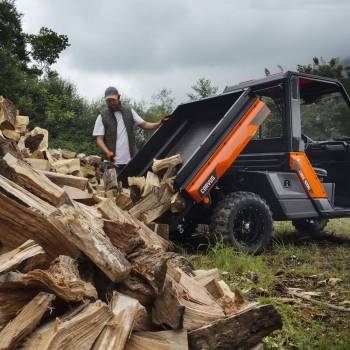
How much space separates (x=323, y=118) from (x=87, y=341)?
5664 mm

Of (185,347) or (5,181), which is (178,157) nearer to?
(5,181)

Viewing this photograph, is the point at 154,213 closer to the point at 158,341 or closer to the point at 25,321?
the point at 158,341

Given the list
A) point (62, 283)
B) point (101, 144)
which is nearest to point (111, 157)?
point (101, 144)

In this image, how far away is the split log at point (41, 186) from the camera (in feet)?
10.3

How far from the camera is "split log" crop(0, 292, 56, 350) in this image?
1.92m

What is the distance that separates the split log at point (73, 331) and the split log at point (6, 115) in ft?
11.8

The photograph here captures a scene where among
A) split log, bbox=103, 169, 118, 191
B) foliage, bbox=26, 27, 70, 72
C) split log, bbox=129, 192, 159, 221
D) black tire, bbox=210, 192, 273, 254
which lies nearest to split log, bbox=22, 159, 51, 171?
split log, bbox=103, 169, 118, 191

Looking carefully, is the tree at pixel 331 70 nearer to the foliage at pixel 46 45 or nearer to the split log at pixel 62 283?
the foliage at pixel 46 45

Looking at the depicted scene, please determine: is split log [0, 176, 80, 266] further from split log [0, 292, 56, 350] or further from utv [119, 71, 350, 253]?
utv [119, 71, 350, 253]

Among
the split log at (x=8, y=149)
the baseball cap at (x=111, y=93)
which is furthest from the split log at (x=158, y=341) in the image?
the baseball cap at (x=111, y=93)

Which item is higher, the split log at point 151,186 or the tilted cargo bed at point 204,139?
the tilted cargo bed at point 204,139

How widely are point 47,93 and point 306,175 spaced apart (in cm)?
1396

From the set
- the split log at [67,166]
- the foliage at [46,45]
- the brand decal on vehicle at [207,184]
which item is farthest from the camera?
the foliage at [46,45]

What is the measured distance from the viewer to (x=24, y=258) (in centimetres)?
222
